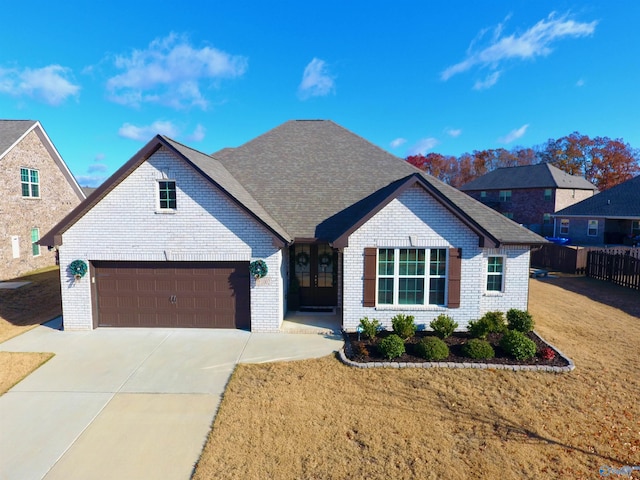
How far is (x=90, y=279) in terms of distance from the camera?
11359 millimetres

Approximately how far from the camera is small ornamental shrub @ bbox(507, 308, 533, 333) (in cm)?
1097

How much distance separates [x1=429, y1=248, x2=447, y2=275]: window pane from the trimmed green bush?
5.66 feet

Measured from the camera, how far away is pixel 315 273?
1345cm

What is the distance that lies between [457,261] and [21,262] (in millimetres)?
23706

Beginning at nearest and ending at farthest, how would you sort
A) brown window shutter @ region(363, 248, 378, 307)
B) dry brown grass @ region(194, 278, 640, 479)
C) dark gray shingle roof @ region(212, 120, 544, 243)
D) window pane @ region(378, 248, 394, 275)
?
1. dry brown grass @ region(194, 278, 640, 479)
2. brown window shutter @ region(363, 248, 378, 307)
3. window pane @ region(378, 248, 394, 275)
4. dark gray shingle roof @ region(212, 120, 544, 243)

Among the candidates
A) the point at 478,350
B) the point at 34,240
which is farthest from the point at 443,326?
the point at 34,240

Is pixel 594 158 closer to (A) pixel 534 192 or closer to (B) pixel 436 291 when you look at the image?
(A) pixel 534 192

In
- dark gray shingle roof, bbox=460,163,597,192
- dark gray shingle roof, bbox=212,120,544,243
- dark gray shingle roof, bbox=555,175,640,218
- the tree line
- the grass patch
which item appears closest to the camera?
the grass patch

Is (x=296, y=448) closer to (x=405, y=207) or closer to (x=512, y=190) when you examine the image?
(x=405, y=207)

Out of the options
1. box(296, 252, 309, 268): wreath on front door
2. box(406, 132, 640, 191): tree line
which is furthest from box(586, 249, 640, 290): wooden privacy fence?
box(406, 132, 640, 191): tree line

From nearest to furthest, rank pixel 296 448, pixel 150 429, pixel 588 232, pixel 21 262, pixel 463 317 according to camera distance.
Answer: pixel 296 448
pixel 150 429
pixel 463 317
pixel 21 262
pixel 588 232

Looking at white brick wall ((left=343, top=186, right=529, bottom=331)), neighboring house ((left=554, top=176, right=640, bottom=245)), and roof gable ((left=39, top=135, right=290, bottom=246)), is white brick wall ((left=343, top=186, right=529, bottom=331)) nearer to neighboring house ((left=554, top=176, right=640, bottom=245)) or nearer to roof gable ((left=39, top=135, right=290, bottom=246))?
roof gable ((left=39, top=135, right=290, bottom=246))

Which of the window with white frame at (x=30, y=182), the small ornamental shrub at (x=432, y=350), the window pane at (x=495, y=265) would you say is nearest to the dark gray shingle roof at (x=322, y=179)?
the window pane at (x=495, y=265)

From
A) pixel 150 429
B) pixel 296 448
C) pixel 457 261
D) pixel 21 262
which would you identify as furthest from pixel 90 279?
pixel 21 262
